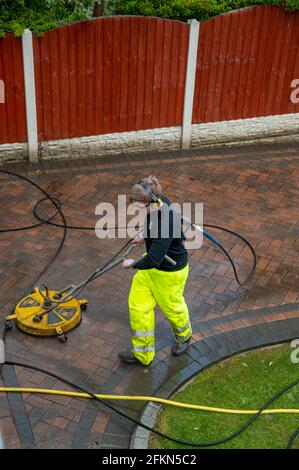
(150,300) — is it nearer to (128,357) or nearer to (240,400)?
(128,357)

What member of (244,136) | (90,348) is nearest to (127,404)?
(90,348)

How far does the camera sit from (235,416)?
17.9 ft

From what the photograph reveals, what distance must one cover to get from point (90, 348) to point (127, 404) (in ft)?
2.73

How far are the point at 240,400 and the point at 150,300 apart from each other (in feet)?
4.10

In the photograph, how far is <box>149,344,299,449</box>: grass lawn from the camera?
524cm

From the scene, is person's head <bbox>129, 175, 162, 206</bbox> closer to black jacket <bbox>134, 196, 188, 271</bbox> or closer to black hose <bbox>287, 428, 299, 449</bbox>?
black jacket <bbox>134, 196, 188, 271</bbox>

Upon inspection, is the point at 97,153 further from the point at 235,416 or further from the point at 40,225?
the point at 235,416

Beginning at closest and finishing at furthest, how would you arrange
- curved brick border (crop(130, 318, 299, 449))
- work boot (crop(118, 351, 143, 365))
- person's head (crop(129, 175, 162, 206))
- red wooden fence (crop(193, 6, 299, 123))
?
person's head (crop(129, 175, 162, 206)) < curved brick border (crop(130, 318, 299, 449)) < work boot (crop(118, 351, 143, 365)) < red wooden fence (crop(193, 6, 299, 123))

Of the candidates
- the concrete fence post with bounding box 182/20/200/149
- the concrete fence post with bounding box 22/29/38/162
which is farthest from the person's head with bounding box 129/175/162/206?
the concrete fence post with bounding box 182/20/200/149

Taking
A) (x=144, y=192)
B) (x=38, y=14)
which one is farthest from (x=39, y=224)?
(x=38, y=14)

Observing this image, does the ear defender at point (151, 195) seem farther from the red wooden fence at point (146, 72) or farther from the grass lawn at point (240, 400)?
the red wooden fence at point (146, 72)

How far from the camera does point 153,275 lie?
5.59 meters

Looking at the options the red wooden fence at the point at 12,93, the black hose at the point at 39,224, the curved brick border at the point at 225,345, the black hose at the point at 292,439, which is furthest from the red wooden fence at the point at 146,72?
the black hose at the point at 292,439

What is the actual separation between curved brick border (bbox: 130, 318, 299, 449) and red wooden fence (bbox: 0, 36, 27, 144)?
15.2 ft
